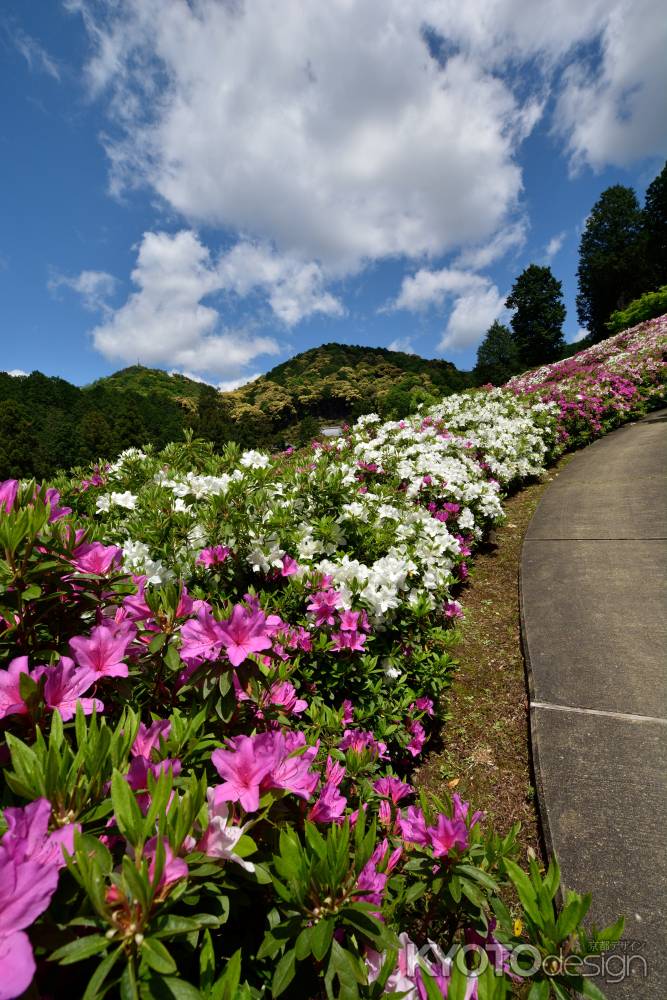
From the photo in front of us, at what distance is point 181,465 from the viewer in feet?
11.8

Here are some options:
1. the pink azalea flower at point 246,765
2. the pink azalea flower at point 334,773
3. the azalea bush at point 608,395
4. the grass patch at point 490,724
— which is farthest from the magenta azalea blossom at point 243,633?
the azalea bush at point 608,395

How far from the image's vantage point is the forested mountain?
33.5 m

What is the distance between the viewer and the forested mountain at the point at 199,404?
110 feet

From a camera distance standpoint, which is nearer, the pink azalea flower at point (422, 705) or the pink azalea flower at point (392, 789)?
the pink azalea flower at point (392, 789)

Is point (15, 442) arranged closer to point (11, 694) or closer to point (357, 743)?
point (357, 743)

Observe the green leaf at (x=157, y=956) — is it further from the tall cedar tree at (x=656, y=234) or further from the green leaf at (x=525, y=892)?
the tall cedar tree at (x=656, y=234)

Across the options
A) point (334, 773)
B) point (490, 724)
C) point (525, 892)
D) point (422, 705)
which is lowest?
point (490, 724)

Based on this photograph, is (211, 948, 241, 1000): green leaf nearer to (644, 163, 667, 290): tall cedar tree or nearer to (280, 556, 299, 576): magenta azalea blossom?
(280, 556, 299, 576): magenta azalea blossom

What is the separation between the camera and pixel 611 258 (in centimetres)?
3491

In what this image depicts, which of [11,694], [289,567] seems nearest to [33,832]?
[11,694]

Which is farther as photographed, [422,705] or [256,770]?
[422,705]

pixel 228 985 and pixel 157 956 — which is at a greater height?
pixel 157 956

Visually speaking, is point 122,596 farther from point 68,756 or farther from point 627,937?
point 627,937

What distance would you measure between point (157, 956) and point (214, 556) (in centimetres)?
181
